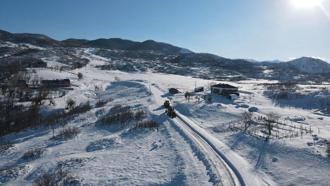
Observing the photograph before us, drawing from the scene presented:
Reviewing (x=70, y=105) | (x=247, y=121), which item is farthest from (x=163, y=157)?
(x=70, y=105)

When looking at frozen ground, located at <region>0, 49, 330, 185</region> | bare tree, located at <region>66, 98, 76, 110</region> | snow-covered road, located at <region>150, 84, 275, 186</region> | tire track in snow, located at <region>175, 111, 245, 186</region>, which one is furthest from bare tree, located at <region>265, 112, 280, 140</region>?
bare tree, located at <region>66, 98, 76, 110</region>

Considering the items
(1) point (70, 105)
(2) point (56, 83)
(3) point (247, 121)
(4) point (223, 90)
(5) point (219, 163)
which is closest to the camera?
(5) point (219, 163)

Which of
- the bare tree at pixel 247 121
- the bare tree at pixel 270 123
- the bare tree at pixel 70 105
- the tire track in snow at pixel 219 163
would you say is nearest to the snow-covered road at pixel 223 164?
the tire track in snow at pixel 219 163

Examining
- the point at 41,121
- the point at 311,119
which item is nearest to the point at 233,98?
the point at 311,119

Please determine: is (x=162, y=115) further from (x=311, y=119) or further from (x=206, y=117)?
(x=311, y=119)

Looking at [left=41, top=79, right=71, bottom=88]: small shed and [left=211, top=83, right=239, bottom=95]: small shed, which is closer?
[left=211, top=83, right=239, bottom=95]: small shed

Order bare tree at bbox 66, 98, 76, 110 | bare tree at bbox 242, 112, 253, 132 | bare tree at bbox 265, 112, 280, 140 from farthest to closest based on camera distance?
bare tree at bbox 66, 98, 76, 110, bare tree at bbox 242, 112, 253, 132, bare tree at bbox 265, 112, 280, 140

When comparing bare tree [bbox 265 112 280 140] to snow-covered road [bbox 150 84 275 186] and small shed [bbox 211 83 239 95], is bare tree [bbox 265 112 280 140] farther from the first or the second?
small shed [bbox 211 83 239 95]

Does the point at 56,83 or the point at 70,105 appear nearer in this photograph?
the point at 70,105

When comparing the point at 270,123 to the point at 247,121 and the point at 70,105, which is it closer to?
the point at 247,121

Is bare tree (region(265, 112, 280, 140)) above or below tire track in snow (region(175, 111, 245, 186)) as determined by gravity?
above

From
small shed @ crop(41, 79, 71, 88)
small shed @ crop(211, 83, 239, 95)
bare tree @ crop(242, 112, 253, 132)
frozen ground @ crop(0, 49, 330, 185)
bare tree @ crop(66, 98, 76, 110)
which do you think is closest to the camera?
frozen ground @ crop(0, 49, 330, 185)
